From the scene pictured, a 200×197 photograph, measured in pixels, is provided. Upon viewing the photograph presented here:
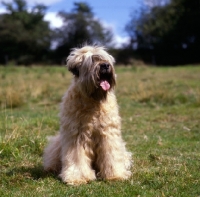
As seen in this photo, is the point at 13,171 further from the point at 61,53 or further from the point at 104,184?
the point at 61,53

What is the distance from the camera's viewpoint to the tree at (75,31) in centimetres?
4688

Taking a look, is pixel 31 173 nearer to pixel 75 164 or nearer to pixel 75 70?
pixel 75 164

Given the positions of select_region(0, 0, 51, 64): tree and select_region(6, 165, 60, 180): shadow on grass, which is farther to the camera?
select_region(0, 0, 51, 64): tree

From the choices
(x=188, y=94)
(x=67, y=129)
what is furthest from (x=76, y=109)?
(x=188, y=94)

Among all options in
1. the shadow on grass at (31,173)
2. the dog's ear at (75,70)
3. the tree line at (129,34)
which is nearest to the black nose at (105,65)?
the dog's ear at (75,70)

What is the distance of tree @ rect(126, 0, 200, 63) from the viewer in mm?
44469

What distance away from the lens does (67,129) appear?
5.75 metres

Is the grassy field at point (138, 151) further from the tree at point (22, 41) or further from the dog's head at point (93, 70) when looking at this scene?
the tree at point (22, 41)

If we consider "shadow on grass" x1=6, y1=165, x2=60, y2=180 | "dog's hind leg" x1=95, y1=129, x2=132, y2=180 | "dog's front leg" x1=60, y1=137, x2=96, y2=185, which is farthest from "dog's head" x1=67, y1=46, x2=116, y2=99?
"shadow on grass" x1=6, y1=165, x2=60, y2=180

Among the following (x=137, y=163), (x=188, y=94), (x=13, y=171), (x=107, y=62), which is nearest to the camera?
(x=107, y=62)

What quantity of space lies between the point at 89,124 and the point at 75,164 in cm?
61

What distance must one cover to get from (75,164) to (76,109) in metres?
0.78

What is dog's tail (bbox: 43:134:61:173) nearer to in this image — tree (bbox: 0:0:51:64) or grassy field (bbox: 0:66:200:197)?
grassy field (bbox: 0:66:200:197)

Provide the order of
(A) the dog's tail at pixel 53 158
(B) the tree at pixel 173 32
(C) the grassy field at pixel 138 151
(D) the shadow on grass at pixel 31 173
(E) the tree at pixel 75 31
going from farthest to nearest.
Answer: (E) the tree at pixel 75 31 < (B) the tree at pixel 173 32 < (A) the dog's tail at pixel 53 158 < (D) the shadow on grass at pixel 31 173 < (C) the grassy field at pixel 138 151
